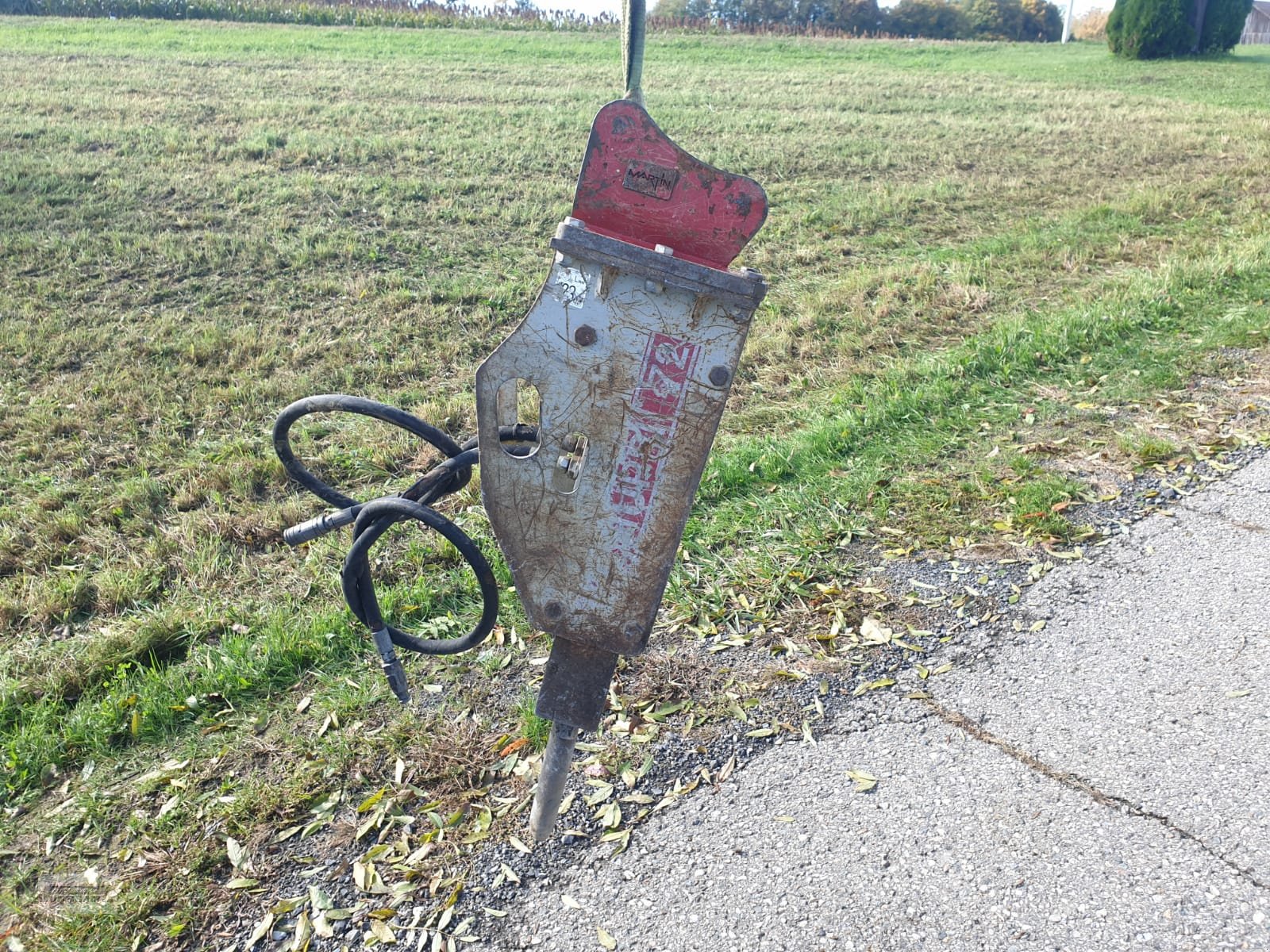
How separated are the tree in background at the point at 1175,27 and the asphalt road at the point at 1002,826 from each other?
28085 millimetres

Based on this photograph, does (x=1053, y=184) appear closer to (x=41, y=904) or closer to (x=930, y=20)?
(x=41, y=904)

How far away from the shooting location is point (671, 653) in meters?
3.41

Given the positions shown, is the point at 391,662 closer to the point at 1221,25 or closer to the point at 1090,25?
the point at 1221,25

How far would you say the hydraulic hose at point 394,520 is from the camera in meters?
2.17

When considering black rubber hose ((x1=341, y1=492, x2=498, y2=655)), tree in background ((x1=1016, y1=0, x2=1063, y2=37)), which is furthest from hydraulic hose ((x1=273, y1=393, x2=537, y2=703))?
tree in background ((x1=1016, y1=0, x2=1063, y2=37))

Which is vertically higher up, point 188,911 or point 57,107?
point 57,107

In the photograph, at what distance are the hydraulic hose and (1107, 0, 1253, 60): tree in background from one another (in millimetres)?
29661

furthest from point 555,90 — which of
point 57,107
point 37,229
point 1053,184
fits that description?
point 37,229

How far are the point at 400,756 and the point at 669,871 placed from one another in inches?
37.0

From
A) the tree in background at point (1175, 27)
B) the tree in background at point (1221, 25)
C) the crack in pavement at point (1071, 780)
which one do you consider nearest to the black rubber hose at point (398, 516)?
the crack in pavement at point (1071, 780)

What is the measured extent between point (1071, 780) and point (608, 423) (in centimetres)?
170

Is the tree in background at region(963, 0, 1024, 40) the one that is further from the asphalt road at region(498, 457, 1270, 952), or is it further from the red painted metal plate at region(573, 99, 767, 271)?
the red painted metal plate at region(573, 99, 767, 271)

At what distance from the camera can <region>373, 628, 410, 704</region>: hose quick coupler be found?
2277 millimetres

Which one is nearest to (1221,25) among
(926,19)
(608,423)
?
(926,19)
